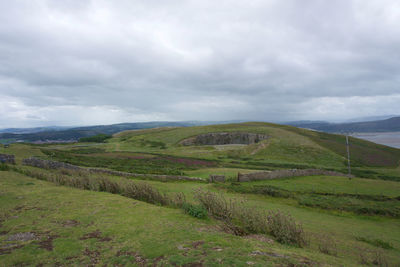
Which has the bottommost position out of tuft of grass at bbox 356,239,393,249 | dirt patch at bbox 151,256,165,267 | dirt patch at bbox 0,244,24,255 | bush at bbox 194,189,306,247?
tuft of grass at bbox 356,239,393,249

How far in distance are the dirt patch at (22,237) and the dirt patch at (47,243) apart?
1.59 ft

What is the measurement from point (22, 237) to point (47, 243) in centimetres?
121

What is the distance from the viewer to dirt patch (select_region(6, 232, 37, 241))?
296 inches

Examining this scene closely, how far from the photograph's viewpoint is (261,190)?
72.7ft

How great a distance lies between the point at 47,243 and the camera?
287 inches

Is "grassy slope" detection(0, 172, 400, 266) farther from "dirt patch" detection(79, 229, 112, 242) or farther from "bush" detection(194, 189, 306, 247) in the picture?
"bush" detection(194, 189, 306, 247)

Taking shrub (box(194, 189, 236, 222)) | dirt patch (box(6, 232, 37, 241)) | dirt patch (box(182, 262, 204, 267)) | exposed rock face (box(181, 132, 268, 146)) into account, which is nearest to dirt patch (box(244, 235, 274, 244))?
shrub (box(194, 189, 236, 222))

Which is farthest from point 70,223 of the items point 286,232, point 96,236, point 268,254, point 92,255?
point 286,232

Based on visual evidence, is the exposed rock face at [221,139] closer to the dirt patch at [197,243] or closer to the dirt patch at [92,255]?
the dirt patch at [197,243]

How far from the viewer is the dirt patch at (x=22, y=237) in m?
7.51

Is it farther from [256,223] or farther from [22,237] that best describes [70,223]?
[256,223]

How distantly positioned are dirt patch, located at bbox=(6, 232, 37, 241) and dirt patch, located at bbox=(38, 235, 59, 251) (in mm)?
484

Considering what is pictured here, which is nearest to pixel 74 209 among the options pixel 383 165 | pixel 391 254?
pixel 391 254

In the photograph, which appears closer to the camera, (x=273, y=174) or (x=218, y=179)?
(x=218, y=179)
